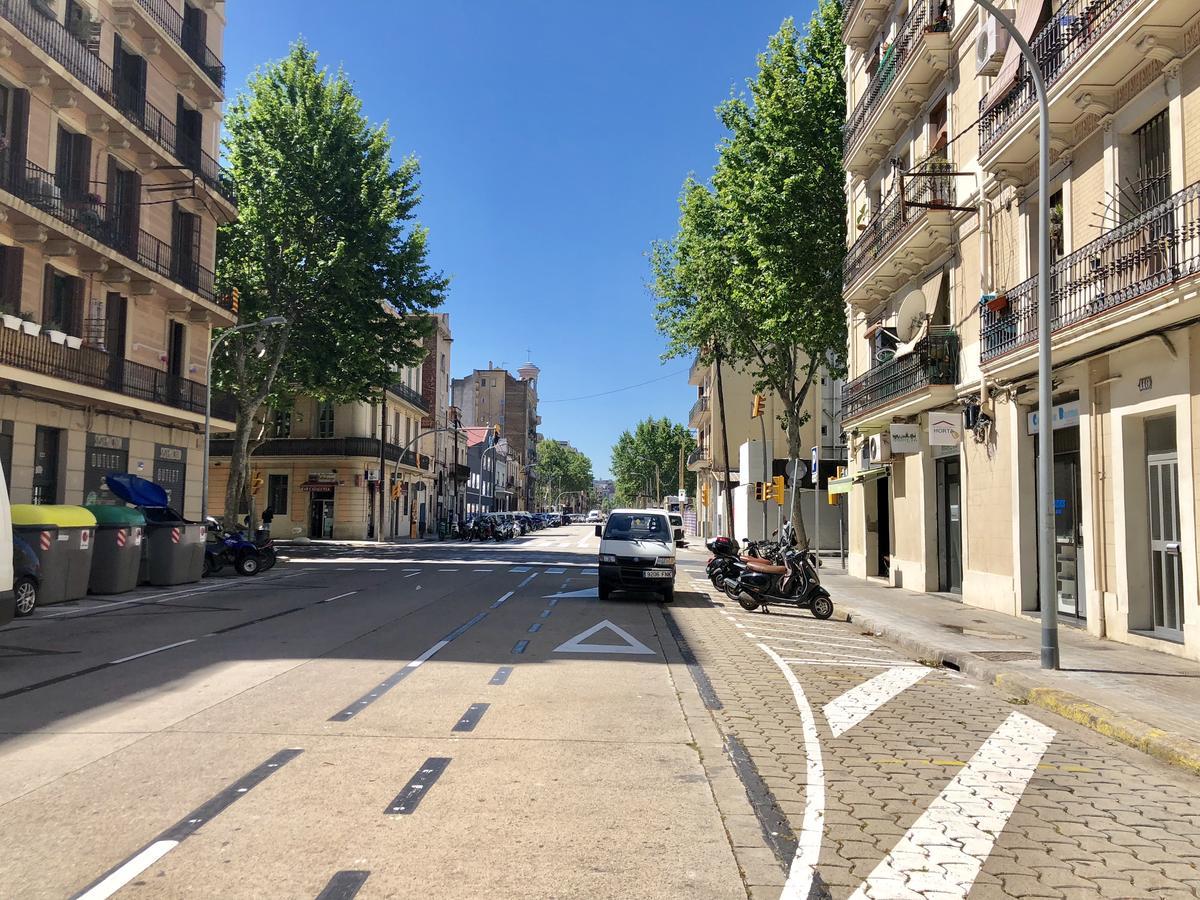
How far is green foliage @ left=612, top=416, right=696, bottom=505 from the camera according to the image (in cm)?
10825

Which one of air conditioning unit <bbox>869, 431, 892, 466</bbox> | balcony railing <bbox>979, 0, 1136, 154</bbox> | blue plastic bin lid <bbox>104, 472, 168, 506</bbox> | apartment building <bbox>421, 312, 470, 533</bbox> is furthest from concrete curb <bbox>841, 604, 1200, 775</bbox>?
apartment building <bbox>421, 312, 470, 533</bbox>

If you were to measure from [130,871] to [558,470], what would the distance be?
155m

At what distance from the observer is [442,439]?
72125 millimetres

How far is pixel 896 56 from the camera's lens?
64.5 ft

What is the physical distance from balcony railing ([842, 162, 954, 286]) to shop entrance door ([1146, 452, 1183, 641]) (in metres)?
7.45

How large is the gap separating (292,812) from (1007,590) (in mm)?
14038

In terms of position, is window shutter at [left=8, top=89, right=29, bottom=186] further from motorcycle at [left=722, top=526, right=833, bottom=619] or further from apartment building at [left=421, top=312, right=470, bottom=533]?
apartment building at [left=421, top=312, right=470, bottom=533]

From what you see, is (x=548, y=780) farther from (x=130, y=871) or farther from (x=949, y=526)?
(x=949, y=526)

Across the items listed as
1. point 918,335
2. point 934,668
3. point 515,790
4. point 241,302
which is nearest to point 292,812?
point 515,790

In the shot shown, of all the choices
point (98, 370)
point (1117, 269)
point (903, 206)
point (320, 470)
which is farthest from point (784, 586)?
point (320, 470)

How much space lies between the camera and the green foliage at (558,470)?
156 metres

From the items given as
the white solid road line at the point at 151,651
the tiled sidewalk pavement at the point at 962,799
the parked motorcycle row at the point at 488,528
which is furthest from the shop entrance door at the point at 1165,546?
the parked motorcycle row at the point at 488,528

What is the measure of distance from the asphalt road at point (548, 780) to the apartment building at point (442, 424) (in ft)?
172

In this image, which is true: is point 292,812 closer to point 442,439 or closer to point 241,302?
point 241,302
